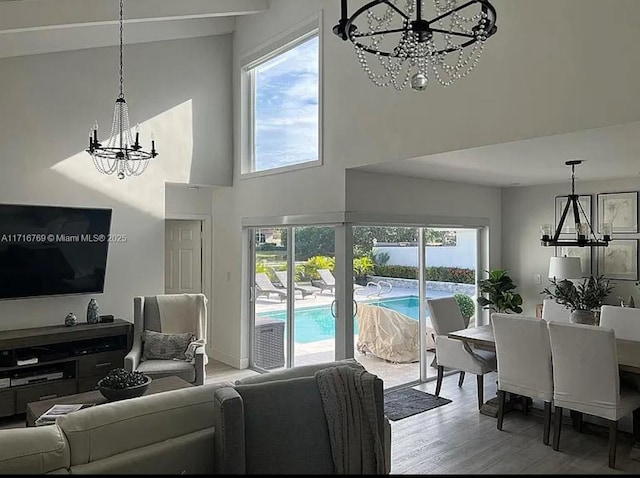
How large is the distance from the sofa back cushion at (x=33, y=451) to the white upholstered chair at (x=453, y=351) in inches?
143

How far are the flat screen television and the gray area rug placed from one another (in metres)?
3.38

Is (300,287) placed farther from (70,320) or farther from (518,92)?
(518,92)

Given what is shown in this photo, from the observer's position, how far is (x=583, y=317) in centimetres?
430

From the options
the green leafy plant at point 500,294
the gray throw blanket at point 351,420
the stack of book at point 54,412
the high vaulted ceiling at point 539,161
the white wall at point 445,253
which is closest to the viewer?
Result: the gray throw blanket at point 351,420

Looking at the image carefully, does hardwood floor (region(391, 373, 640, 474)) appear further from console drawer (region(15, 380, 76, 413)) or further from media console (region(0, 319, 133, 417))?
console drawer (region(15, 380, 76, 413))

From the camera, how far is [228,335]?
6480 mm

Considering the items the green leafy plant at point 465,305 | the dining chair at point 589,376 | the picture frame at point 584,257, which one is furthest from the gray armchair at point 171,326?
the picture frame at point 584,257

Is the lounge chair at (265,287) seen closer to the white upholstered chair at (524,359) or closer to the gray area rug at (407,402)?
the gray area rug at (407,402)

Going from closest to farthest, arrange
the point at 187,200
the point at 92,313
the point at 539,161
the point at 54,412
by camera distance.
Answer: the point at 54,412, the point at 539,161, the point at 92,313, the point at 187,200

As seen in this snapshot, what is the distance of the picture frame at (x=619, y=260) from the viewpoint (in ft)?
16.6

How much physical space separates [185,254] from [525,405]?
15.2 ft

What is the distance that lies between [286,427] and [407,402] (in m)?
2.75

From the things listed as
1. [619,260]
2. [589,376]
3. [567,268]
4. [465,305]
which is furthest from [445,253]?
[589,376]

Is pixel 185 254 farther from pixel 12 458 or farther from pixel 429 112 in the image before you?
Result: pixel 12 458
